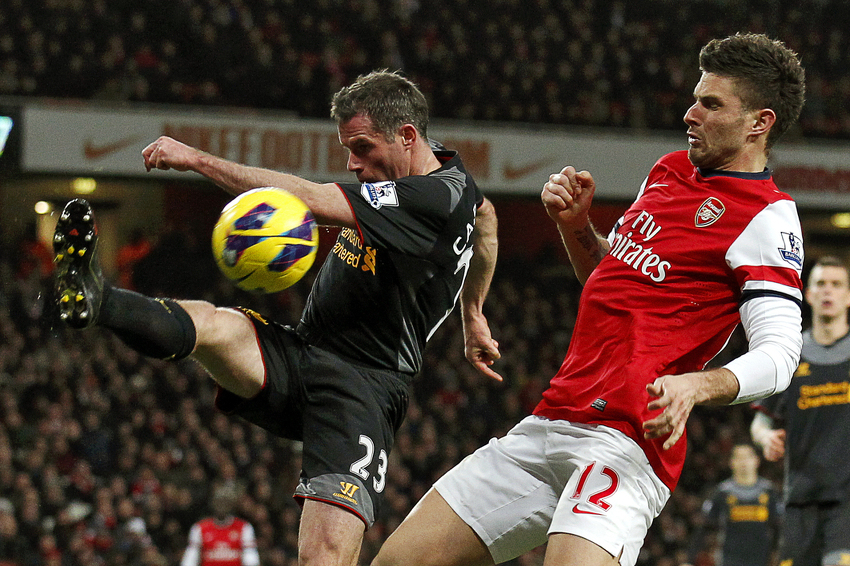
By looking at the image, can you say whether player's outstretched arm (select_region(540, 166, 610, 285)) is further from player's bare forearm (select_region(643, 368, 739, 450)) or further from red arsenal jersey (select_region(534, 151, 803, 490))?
player's bare forearm (select_region(643, 368, 739, 450))

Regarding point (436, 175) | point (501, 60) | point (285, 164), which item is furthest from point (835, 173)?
point (436, 175)

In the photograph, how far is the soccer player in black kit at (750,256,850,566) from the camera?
593 cm

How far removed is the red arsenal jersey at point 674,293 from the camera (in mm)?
3367

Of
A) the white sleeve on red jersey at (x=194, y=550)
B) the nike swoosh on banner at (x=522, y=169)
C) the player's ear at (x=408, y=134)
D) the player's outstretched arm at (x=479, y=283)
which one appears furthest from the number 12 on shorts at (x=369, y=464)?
the nike swoosh on banner at (x=522, y=169)

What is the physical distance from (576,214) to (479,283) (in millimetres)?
897

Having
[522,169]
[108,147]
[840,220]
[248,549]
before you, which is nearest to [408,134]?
[248,549]

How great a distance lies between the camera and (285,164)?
58.5ft

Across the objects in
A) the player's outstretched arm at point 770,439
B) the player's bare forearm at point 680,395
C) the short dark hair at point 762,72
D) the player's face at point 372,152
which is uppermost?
the short dark hair at point 762,72

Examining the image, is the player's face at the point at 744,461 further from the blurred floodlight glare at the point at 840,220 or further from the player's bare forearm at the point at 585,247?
the blurred floodlight glare at the point at 840,220

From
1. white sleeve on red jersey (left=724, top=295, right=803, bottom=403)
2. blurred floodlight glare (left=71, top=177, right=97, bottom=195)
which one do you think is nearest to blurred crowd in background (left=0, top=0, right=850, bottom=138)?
blurred floodlight glare (left=71, top=177, right=97, bottom=195)

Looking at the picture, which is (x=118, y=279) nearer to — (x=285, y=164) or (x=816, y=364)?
(x=285, y=164)

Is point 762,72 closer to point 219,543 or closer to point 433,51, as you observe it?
point 219,543

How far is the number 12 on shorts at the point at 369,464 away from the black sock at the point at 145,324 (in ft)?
2.77

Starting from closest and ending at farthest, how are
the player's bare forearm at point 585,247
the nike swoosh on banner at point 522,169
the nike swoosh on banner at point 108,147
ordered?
the player's bare forearm at point 585,247 → the nike swoosh on banner at point 108,147 → the nike swoosh on banner at point 522,169
